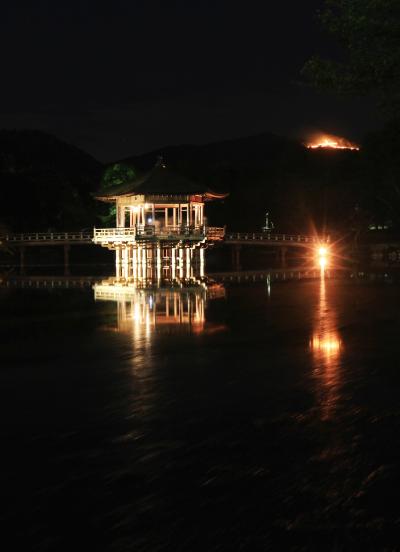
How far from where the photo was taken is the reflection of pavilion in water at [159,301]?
2148 centimetres

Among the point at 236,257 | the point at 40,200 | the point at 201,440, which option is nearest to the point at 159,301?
the point at 201,440

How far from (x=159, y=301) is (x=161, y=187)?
71.3 feet

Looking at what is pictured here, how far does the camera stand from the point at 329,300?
28.6m

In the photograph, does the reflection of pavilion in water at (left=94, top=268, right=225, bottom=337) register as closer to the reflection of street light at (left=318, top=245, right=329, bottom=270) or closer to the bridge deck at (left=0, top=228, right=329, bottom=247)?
the bridge deck at (left=0, top=228, right=329, bottom=247)

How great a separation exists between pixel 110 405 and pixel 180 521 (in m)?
4.62

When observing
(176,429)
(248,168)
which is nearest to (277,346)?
(176,429)

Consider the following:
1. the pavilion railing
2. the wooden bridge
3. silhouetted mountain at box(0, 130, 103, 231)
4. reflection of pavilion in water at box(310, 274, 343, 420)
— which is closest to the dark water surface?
reflection of pavilion in water at box(310, 274, 343, 420)

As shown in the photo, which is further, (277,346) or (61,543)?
(277,346)

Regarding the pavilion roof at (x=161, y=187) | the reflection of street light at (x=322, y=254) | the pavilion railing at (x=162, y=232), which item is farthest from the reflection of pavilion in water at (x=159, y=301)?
the reflection of street light at (x=322, y=254)

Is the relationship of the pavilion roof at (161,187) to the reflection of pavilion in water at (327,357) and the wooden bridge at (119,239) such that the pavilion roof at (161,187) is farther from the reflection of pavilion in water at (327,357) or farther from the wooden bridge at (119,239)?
the reflection of pavilion in water at (327,357)

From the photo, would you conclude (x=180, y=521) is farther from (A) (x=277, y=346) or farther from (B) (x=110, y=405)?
(A) (x=277, y=346)

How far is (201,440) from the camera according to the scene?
929 centimetres

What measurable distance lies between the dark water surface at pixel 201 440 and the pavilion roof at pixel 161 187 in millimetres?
30252

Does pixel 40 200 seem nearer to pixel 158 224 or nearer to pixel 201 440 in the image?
pixel 158 224
